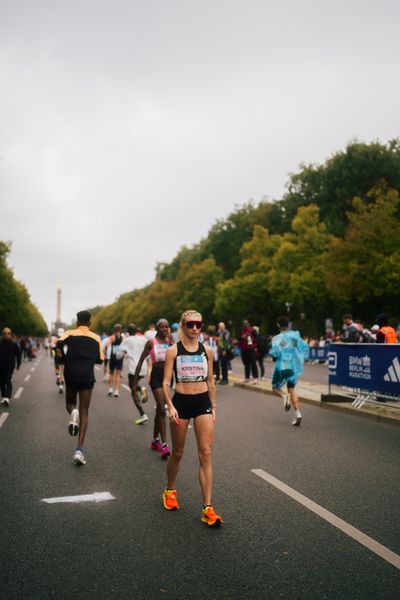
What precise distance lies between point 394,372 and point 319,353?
2642 centimetres

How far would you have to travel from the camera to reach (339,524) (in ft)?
15.3

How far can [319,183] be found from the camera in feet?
188

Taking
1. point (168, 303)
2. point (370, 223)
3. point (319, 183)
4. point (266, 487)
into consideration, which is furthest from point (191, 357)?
point (168, 303)

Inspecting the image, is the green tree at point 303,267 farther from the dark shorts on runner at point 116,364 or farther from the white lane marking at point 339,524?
the white lane marking at point 339,524

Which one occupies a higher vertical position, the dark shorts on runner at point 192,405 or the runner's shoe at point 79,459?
the dark shorts on runner at point 192,405

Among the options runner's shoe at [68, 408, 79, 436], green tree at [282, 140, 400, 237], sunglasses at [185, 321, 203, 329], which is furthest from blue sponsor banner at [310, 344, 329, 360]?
sunglasses at [185, 321, 203, 329]

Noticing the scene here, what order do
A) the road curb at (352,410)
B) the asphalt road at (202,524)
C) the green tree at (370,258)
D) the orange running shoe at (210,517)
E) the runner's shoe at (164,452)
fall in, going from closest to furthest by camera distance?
the asphalt road at (202,524) → the orange running shoe at (210,517) → the runner's shoe at (164,452) → the road curb at (352,410) → the green tree at (370,258)

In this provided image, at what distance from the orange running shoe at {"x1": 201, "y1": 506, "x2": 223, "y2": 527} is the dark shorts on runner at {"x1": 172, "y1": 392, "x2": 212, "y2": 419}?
79 centimetres

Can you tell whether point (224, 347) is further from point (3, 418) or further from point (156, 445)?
point (156, 445)

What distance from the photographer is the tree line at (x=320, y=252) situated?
37188mm

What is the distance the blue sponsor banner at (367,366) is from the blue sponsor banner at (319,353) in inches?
937

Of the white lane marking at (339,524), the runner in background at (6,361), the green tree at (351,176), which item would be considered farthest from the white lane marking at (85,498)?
the green tree at (351,176)

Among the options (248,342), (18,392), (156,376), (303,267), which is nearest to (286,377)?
(156,376)

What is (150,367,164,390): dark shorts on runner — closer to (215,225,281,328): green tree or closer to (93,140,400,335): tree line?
(93,140,400,335): tree line
